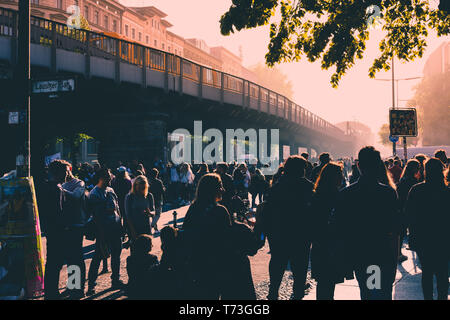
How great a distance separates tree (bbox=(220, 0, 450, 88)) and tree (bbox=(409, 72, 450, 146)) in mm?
52795

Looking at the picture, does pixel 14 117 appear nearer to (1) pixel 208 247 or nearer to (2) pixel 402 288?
(1) pixel 208 247

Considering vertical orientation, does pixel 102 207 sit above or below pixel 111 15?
below

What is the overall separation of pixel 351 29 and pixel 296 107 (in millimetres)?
31553

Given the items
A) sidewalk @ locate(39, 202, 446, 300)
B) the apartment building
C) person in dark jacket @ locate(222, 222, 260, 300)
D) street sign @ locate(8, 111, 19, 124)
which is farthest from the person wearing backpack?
the apartment building

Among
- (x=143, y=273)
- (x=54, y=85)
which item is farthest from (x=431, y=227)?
(x=54, y=85)

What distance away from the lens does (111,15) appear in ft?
192

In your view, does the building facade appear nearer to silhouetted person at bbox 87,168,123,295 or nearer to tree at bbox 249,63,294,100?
tree at bbox 249,63,294,100

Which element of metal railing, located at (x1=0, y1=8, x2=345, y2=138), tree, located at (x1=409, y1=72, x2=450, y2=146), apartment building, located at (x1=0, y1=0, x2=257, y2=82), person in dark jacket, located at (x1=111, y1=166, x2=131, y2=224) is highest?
apartment building, located at (x1=0, y1=0, x2=257, y2=82)

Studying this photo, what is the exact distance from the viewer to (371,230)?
408cm

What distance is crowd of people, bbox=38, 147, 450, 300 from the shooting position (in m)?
3.61

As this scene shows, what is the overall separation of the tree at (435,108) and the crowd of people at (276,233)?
57.4 metres

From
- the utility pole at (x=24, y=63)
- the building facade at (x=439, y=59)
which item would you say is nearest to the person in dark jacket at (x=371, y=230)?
the utility pole at (x=24, y=63)
